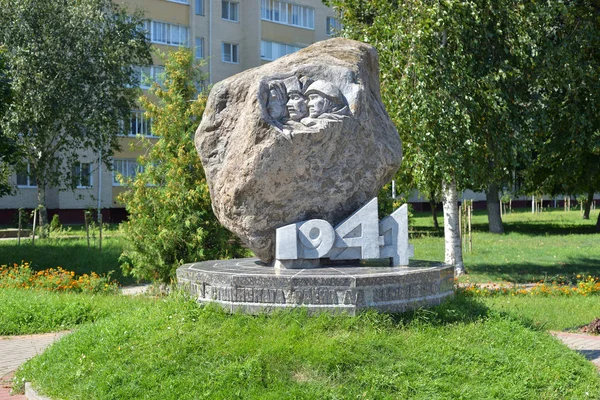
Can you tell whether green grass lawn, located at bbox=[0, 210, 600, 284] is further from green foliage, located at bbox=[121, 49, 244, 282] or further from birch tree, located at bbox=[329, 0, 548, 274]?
birch tree, located at bbox=[329, 0, 548, 274]

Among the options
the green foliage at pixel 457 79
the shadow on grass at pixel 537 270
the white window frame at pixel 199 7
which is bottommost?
the shadow on grass at pixel 537 270

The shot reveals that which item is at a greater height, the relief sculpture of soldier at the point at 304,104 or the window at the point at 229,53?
the window at the point at 229,53

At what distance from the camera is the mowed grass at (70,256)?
668 inches

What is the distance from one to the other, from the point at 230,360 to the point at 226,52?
3442 cm

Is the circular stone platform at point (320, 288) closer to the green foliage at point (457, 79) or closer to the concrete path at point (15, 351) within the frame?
the concrete path at point (15, 351)

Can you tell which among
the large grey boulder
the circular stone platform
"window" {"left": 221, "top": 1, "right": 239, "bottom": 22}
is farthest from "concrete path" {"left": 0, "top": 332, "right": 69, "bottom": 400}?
"window" {"left": 221, "top": 1, "right": 239, "bottom": 22}

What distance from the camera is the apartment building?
112 ft

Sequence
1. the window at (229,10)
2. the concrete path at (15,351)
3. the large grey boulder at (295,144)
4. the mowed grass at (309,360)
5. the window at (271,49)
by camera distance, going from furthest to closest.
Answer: the window at (271,49) → the window at (229,10) → the large grey boulder at (295,144) → the concrete path at (15,351) → the mowed grass at (309,360)

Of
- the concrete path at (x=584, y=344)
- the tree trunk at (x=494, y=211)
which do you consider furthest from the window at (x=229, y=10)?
the concrete path at (x=584, y=344)

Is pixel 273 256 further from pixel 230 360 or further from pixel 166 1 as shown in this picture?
pixel 166 1

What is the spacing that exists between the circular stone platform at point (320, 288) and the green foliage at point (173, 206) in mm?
4938

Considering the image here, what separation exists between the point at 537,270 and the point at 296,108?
36.7ft

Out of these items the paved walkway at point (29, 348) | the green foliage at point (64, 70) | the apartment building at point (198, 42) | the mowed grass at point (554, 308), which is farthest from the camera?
the apartment building at point (198, 42)

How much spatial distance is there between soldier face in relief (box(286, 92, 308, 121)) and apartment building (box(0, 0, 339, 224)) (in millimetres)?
25693
